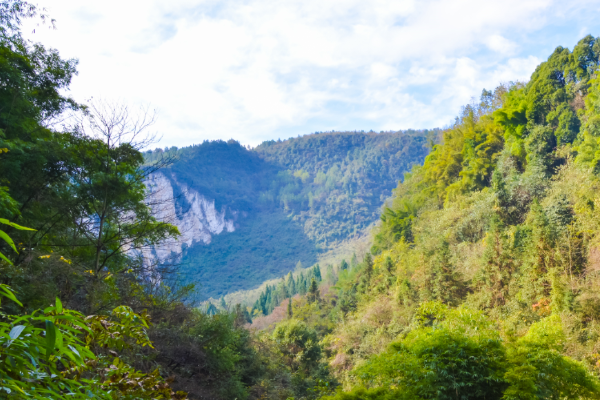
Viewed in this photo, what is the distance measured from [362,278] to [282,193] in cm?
12175

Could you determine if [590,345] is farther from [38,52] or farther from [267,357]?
[38,52]

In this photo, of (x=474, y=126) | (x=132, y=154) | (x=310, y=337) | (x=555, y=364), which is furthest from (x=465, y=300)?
(x=132, y=154)

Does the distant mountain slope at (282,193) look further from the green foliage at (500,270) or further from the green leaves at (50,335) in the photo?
the green leaves at (50,335)

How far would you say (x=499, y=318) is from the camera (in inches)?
653

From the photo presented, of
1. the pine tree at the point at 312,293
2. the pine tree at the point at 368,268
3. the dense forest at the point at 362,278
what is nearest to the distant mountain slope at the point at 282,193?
the pine tree at the point at 312,293

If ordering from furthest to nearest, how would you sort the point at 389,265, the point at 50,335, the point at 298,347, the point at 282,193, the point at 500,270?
the point at 282,193, the point at 389,265, the point at 298,347, the point at 500,270, the point at 50,335

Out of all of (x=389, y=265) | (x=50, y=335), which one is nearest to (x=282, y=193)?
(x=389, y=265)

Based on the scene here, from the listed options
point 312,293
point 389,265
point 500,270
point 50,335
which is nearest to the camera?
point 50,335

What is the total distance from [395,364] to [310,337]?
1529 cm

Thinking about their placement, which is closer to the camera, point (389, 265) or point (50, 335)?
point (50, 335)

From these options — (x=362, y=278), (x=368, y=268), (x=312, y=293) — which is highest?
(x=368, y=268)

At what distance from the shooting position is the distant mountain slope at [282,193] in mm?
109212

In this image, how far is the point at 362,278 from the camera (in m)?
34.2

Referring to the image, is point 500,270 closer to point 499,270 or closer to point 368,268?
point 499,270
